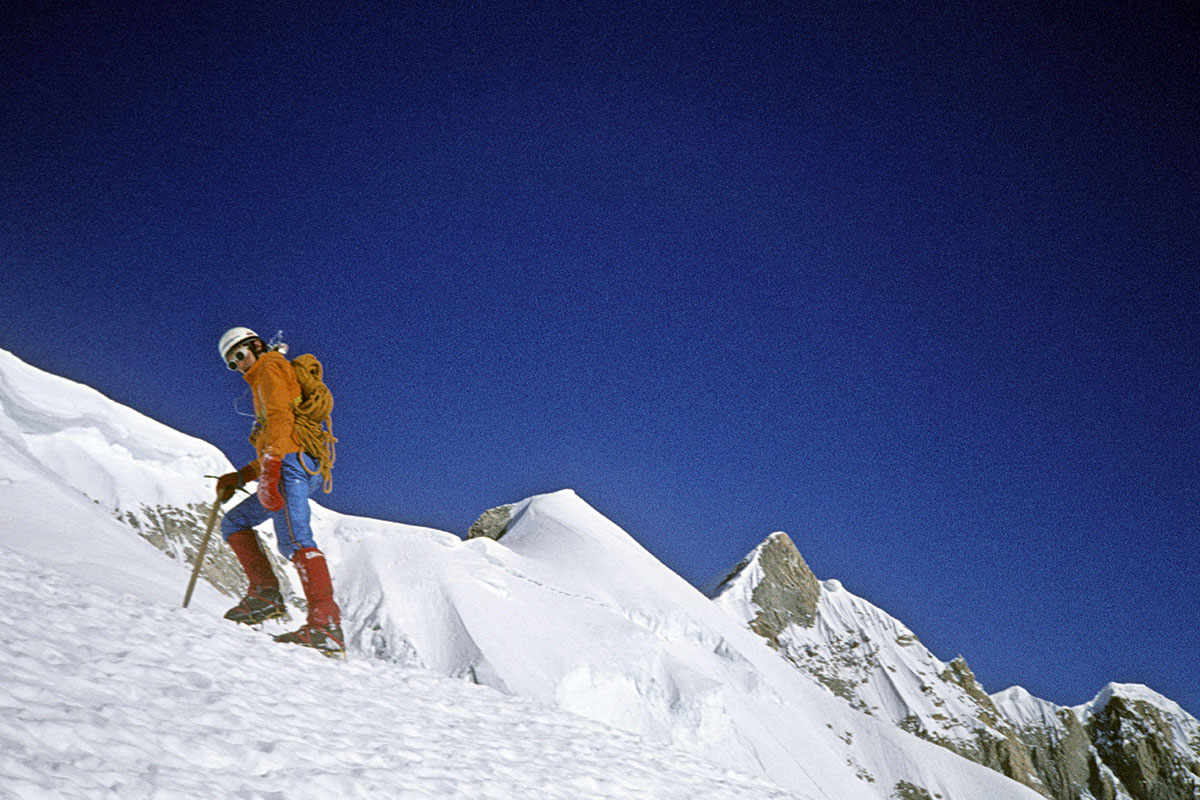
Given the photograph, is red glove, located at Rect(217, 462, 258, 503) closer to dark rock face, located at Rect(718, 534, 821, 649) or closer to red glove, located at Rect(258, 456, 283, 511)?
red glove, located at Rect(258, 456, 283, 511)

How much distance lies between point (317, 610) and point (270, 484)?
1.03m

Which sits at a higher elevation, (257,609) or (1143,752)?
(1143,752)

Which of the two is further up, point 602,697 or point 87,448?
point 87,448

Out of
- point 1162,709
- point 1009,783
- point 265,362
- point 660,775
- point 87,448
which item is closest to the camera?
point 660,775

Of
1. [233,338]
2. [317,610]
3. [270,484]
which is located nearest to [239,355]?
[233,338]

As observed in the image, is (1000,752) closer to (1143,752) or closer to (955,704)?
(955,704)

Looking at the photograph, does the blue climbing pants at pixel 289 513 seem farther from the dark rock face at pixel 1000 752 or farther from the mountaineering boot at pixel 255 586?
the dark rock face at pixel 1000 752

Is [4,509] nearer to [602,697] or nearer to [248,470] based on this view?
[248,470]

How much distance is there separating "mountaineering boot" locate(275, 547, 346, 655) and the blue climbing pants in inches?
4.4

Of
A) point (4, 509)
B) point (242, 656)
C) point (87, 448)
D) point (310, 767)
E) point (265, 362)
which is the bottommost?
point (310, 767)

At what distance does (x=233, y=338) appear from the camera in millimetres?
5160

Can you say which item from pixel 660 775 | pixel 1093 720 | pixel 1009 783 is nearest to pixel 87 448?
pixel 660 775

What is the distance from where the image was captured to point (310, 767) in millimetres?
2670

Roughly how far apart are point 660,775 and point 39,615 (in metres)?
3.77
